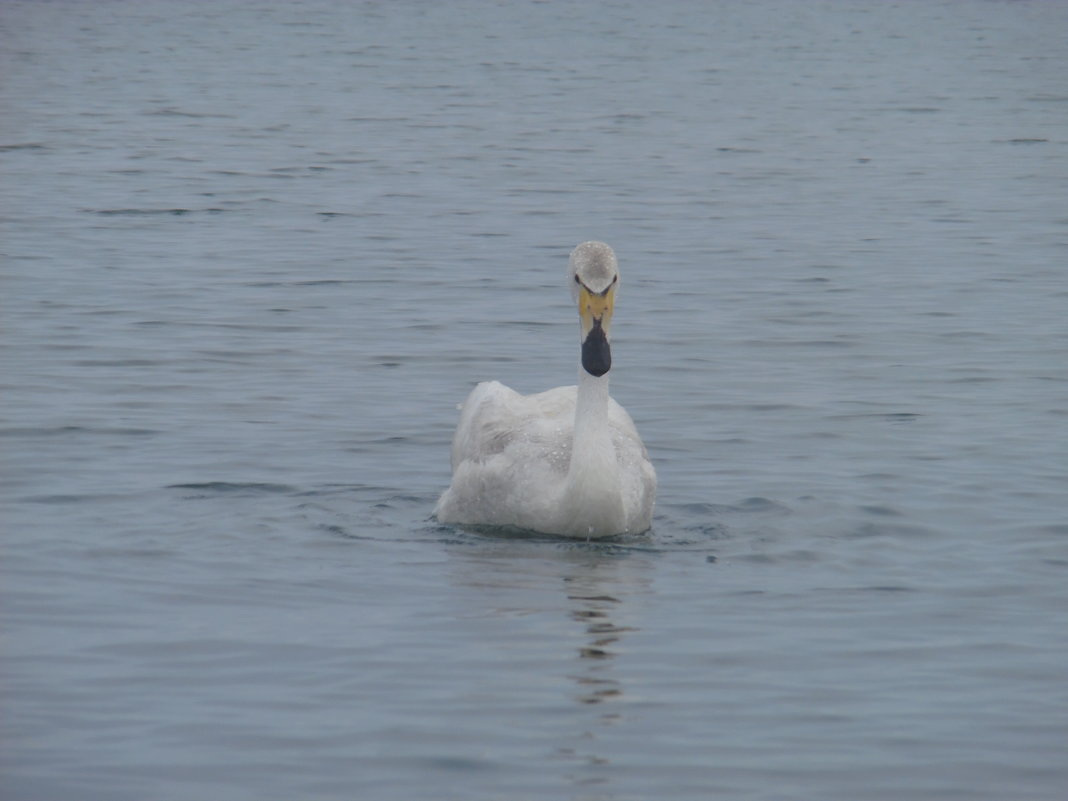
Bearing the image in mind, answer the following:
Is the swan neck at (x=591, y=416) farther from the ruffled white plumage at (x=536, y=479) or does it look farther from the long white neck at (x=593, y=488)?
the ruffled white plumage at (x=536, y=479)

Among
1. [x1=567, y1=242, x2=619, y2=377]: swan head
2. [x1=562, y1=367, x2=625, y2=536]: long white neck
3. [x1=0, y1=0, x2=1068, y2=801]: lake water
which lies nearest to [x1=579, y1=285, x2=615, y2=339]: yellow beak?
[x1=567, y1=242, x2=619, y2=377]: swan head

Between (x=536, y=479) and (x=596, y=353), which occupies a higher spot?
(x=596, y=353)

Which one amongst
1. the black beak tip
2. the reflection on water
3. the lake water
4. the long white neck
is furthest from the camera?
the long white neck

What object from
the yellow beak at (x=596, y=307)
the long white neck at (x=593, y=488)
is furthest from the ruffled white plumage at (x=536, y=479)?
the yellow beak at (x=596, y=307)

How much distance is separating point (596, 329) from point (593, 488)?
0.98 meters

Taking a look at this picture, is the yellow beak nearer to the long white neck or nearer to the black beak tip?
the black beak tip

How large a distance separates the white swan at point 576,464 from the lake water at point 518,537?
0.76 feet

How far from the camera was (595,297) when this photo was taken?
41.2 ft

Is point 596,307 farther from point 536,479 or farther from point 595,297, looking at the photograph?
point 536,479

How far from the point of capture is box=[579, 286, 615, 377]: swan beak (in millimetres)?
12188

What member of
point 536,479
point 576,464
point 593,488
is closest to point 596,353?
point 576,464

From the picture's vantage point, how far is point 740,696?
9.41 meters

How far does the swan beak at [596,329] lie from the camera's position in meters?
12.2

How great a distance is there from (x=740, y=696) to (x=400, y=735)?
5.46 ft
